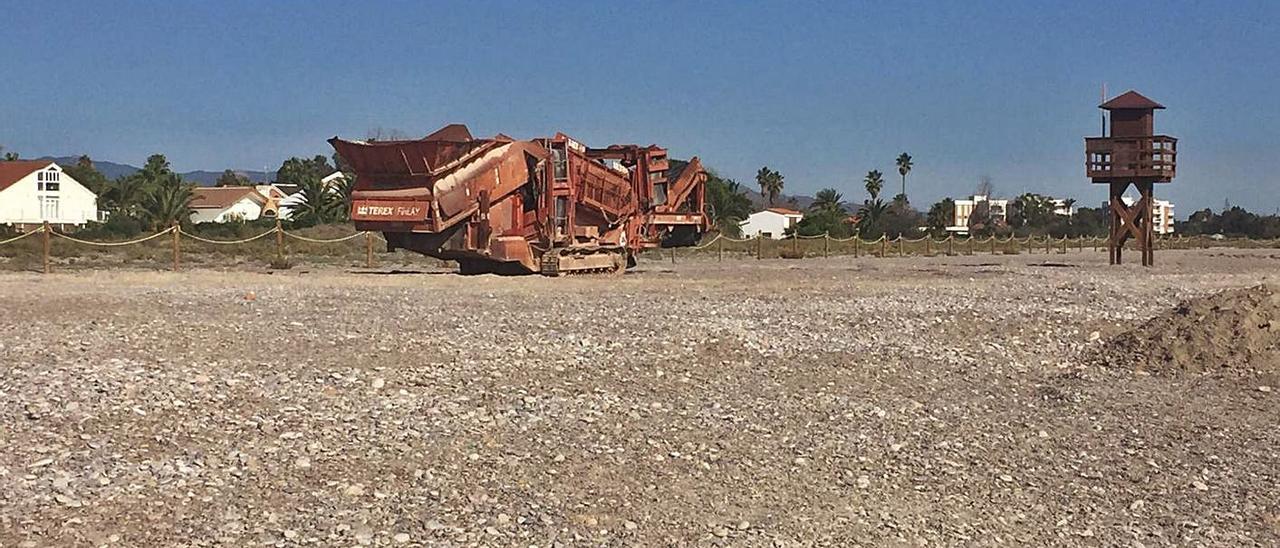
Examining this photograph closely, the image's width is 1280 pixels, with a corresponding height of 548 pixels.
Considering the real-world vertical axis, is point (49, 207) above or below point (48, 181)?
below

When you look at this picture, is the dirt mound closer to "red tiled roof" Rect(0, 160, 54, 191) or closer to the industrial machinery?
the industrial machinery

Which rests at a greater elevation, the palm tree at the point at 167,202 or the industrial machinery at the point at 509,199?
the palm tree at the point at 167,202

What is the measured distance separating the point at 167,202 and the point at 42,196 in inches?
614

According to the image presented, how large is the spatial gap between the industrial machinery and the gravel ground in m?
7.13

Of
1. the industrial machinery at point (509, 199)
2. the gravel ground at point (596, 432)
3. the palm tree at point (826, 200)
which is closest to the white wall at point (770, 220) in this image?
the palm tree at point (826, 200)

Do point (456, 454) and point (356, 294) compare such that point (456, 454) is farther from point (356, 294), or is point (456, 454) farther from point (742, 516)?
point (356, 294)

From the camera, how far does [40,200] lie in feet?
298

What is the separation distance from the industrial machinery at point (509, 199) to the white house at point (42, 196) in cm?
7158

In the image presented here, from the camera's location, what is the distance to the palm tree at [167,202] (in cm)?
7925

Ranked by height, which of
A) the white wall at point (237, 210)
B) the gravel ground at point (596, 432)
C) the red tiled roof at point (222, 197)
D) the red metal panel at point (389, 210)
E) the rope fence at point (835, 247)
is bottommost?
the gravel ground at point (596, 432)

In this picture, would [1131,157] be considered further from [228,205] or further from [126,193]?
[228,205]

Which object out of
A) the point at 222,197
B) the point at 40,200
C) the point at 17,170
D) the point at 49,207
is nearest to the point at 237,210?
the point at 222,197

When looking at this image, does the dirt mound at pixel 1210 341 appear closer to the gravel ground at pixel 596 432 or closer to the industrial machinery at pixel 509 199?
the gravel ground at pixel 596 432

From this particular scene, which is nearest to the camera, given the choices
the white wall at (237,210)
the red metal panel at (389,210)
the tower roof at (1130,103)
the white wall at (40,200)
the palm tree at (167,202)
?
the red metal panel at (389,210)
